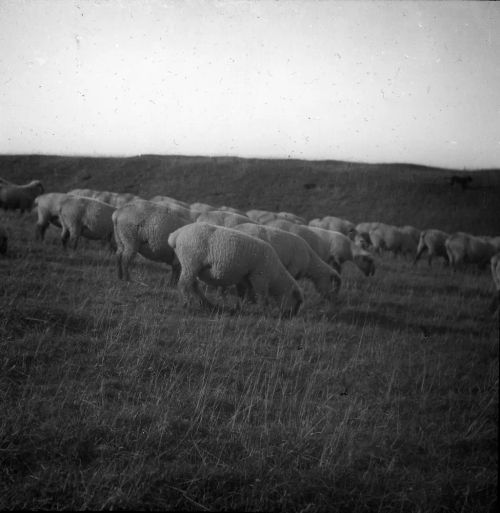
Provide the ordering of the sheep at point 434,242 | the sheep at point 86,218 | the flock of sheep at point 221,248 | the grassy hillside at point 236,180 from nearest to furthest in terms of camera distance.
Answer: the flock of sheep at point 221,248 → the sheep at point 86,218 → the sheep at point 434,242 → the grassy hillside at point 236,180

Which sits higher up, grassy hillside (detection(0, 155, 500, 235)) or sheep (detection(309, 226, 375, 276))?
grassy hillside (detection(0, 155, 500, 235))

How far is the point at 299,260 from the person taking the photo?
32.0 feet

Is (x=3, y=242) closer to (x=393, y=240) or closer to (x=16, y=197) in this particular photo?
(x=16, y=197)

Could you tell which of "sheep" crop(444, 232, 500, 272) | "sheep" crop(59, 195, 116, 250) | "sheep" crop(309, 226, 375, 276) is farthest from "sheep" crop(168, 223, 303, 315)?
"sheep" crop(309, 226, 375, 276)

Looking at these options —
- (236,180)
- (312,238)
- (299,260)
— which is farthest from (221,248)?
(236,180)

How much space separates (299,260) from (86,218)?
21.7ft

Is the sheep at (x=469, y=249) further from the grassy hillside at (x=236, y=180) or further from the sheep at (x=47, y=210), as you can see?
the grassy hillside at (x=236, y=180)

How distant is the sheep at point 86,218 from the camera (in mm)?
12383

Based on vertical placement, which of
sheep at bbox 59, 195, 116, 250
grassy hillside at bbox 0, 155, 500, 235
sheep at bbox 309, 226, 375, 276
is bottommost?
sheep at bbox 309, 226, 375, 276

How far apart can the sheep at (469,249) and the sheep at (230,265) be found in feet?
17.4

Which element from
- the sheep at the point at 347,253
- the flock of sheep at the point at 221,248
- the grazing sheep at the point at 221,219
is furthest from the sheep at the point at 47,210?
the sheep at the point at 347,253

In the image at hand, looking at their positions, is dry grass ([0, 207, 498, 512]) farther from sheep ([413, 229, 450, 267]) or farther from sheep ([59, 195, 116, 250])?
sheep ([413, 229, 450, 267])

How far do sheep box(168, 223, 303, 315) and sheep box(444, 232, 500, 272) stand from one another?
530cm

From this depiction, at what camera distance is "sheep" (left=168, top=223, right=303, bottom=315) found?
7.88 metres
